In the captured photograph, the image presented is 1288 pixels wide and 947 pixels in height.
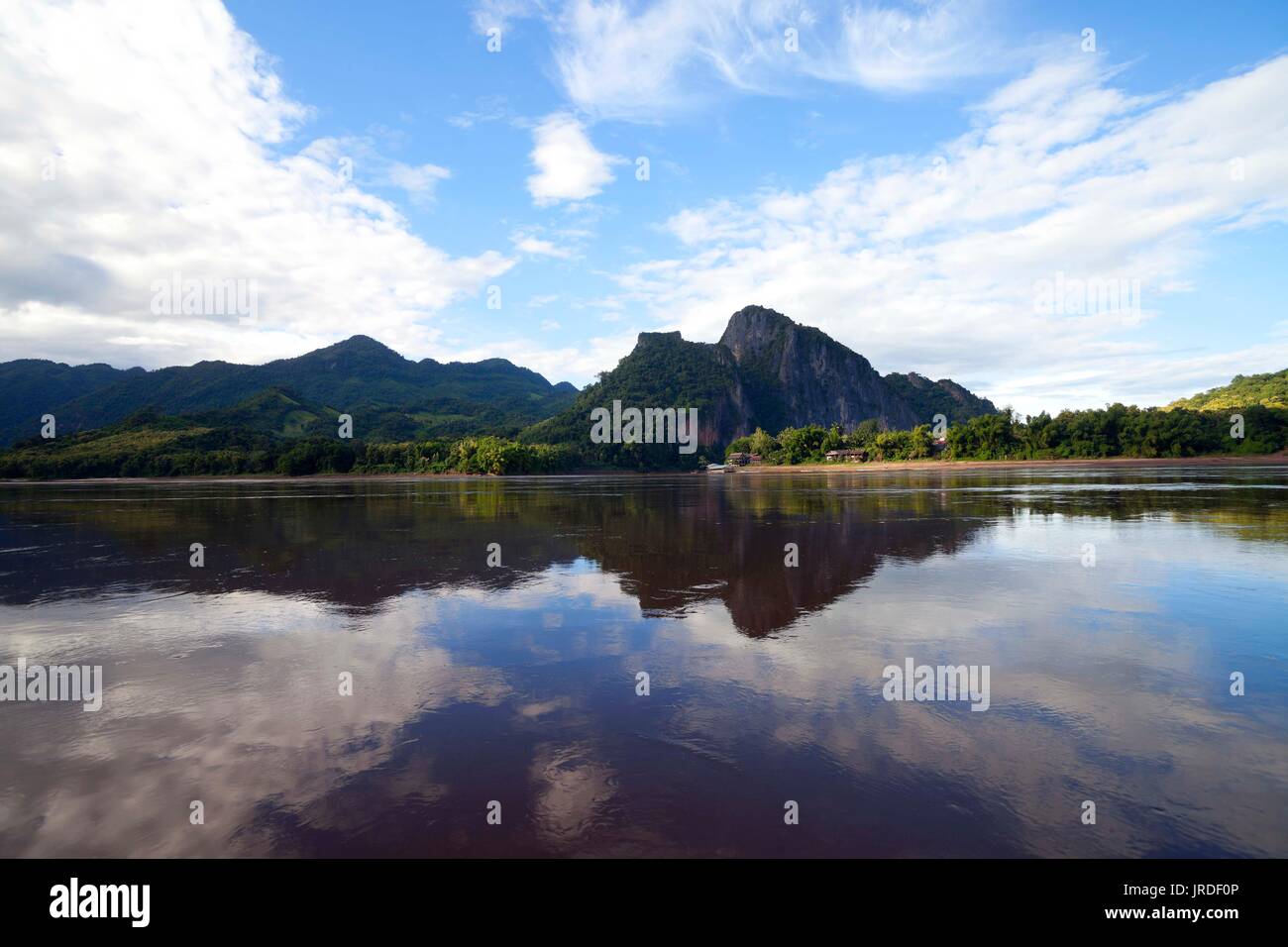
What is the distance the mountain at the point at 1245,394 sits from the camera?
353 feet

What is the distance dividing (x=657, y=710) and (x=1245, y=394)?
165m

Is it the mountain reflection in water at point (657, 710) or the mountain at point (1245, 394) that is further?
the mountain at point (1245, 394)

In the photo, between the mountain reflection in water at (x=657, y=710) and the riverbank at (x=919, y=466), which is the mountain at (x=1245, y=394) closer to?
the riverbank at (x=919, y=466)

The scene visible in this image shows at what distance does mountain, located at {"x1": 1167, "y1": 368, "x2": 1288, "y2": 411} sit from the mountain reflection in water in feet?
410

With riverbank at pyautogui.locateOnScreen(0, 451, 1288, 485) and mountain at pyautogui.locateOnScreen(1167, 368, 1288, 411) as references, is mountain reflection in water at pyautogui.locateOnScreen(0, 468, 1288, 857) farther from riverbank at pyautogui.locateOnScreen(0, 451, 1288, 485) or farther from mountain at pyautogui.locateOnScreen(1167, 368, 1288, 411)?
mountain at pyautogui.locateOnScreen(1167, 368, 1288, 411)

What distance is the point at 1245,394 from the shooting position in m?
120

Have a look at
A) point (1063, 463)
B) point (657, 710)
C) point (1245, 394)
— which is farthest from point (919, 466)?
point (657, 710)

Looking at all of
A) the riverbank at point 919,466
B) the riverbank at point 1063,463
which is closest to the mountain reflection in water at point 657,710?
the riverbank at point 919,466

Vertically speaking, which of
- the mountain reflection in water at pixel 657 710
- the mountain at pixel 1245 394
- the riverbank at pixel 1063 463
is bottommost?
the mountain reflection in water at pixel 657 710

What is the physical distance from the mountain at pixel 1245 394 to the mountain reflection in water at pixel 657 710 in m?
125

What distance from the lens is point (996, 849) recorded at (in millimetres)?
4793

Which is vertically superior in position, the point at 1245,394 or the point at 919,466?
the point at 1245,394

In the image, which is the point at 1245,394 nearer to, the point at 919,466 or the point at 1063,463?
the point at 1063,463
